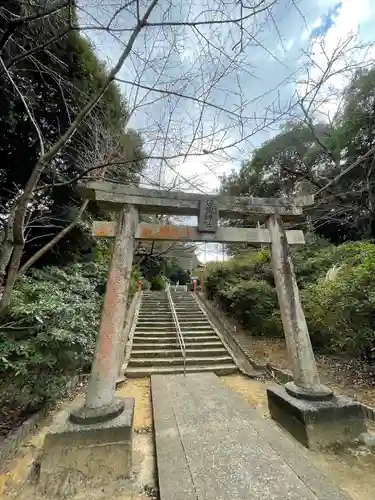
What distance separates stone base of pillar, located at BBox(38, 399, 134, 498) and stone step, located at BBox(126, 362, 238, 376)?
3392 mm

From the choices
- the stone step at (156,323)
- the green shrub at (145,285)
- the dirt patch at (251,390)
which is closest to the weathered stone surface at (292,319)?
the dirt patch at (251,390)

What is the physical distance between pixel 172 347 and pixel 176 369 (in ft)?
3.48

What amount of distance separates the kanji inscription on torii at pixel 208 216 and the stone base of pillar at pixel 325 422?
8.26ft

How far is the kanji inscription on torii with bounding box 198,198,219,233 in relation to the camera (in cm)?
371

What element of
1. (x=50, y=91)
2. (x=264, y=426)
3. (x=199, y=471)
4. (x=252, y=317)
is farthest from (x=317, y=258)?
(x=50, y=91)

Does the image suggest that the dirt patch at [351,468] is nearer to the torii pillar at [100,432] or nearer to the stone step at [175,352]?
the torii pillar at [100,432]

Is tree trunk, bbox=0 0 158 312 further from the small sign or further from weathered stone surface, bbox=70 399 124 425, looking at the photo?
weathered stone surface, bbox=70 399 124 425

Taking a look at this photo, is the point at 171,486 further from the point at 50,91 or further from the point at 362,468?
the point at 50,91

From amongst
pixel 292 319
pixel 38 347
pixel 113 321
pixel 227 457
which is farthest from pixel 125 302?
pixel 292 319

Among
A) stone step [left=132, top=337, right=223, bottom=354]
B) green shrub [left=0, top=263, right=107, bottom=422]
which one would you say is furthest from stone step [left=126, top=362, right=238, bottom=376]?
green shrub [left=0, top=263, right=107, bottom=422]

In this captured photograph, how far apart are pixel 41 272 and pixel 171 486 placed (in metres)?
5.41

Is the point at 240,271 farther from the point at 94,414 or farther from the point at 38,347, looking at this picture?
the point at 94,414

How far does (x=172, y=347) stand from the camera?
23.1 ft

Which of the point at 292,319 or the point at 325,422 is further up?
the point at 292,319
